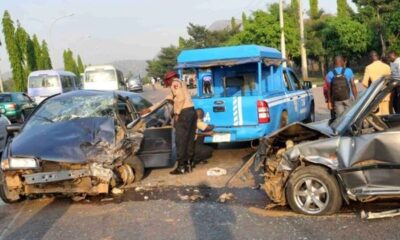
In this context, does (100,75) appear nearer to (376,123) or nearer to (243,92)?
(243,92)

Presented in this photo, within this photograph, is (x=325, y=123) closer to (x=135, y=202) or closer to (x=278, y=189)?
(x=278, y=189)

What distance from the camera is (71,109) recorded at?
29.3ft

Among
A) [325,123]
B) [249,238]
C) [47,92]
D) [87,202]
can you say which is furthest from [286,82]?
[47,92]

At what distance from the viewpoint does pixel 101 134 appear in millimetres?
8023

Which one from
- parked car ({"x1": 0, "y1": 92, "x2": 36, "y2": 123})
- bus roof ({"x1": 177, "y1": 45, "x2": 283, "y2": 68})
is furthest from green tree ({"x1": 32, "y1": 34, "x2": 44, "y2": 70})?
bus roof ({"x1": 177, "y1": 45, "x2": 283, "y2": 68})

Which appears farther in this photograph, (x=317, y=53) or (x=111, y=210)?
(x=317, y=53)

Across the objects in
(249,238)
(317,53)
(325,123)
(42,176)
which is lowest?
(249,238)

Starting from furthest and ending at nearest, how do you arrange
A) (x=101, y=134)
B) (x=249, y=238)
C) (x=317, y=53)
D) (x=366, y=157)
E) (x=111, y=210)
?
(x=317, y=53) < (x=101, y=134) < (x=111, y=210) < (x=366, y=157) < (x=249, y=238)

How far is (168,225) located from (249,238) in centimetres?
106

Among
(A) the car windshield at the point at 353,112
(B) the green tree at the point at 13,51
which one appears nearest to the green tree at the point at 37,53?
(B) the green tree at the point at 13,51

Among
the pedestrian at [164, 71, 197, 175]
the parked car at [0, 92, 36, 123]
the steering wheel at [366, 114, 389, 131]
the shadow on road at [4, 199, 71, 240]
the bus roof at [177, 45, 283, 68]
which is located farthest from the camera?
the parked car at [0, 92, 36, 123]

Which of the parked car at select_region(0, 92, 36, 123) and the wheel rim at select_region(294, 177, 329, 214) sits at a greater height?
the parked car at select_region(0, 92, 36, 123)

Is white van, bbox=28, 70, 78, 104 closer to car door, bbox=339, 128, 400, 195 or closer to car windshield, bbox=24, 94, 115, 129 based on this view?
car windshield, bbox=24, 94, 115, 129

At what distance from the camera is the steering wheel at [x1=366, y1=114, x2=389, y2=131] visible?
594cm
